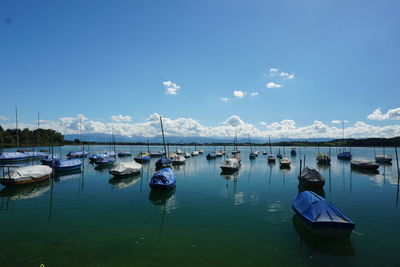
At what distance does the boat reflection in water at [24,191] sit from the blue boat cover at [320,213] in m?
33.9

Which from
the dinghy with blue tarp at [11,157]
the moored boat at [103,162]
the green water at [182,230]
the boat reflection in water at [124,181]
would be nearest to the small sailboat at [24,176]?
the green water at [182,230]

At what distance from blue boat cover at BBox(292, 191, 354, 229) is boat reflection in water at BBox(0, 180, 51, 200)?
3394 centimetres

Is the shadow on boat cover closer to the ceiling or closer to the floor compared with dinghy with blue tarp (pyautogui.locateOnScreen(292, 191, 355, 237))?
closer to the floor

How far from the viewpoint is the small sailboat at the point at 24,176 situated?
3309 centimetres

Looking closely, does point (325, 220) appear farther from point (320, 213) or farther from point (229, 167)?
point (229, 167)

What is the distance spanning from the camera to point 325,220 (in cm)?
1597

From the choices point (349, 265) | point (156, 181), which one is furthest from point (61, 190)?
point (349, 265)

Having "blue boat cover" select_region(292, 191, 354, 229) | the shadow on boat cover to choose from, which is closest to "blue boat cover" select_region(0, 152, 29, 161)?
the shadow on boat cover

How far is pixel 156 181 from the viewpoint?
3197 cm

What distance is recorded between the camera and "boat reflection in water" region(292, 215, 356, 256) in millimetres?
14523

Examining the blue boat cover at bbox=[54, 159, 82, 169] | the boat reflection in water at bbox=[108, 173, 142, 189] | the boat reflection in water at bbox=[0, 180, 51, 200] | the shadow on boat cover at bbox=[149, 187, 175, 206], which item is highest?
the blue boat cover at bbox=[54, 159, 82, 169]

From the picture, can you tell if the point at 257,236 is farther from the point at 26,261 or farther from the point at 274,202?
the point at 26,261

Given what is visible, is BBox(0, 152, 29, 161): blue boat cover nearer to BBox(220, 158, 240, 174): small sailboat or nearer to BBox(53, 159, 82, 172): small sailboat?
BBox(53, 159, 82, 172): small sailboat

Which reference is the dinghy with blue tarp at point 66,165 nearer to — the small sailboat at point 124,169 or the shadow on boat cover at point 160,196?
the small sailboat at point 124,169
